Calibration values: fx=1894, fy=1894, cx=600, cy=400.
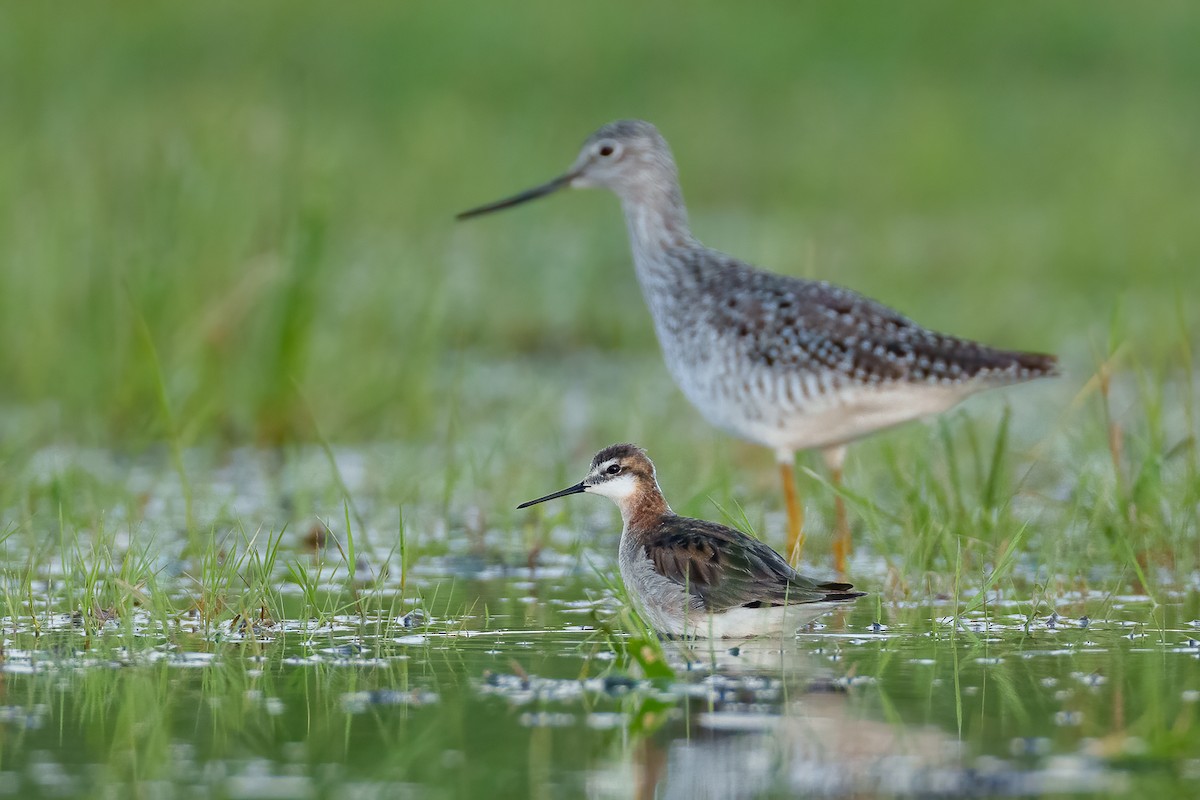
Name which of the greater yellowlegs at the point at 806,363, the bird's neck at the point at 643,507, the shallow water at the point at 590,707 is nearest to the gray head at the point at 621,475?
the bird's neck at the point at 643,507

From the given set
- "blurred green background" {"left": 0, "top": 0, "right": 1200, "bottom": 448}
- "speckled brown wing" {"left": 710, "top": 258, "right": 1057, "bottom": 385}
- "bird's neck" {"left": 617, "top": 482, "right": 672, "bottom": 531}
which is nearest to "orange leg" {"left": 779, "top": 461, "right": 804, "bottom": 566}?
"speckled brown wing" {"left": 710, "top": 258, "right": 1057, "bottom": 385}

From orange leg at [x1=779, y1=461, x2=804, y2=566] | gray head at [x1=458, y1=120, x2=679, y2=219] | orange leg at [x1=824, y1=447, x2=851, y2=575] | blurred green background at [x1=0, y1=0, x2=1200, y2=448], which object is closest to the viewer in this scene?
orange leg at [x1=824, y1=447, x2=851, y2=575]

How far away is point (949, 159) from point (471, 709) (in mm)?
14666

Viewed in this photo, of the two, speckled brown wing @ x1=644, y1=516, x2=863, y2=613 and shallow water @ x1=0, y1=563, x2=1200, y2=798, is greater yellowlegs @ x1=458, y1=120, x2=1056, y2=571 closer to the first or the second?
speckled brown wing @ x1=644, y1=516, x2=863, y2=613

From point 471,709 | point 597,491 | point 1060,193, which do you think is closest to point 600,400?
point 597,491

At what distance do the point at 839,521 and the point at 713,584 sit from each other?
1840mm

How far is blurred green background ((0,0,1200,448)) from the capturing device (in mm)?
9617

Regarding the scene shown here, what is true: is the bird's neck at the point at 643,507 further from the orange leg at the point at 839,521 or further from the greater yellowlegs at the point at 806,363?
the greater yellowlegs at the point at 806,363

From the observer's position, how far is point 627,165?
8.91 metres

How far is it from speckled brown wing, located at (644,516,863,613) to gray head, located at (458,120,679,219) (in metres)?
3.13

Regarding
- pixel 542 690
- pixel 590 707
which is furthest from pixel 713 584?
pixel 590 707

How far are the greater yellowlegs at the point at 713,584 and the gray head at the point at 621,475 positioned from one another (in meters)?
0.18

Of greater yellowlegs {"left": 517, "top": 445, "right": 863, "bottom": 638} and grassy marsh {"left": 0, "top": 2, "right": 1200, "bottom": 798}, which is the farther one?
greater yellowlegs {"left": 517, "top": 445, "right": 863, "bottom": 638}

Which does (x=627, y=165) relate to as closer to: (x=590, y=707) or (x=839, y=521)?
(x=839, y=521)
